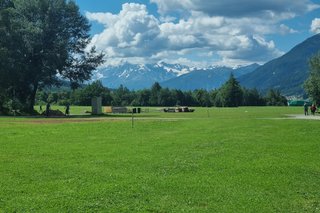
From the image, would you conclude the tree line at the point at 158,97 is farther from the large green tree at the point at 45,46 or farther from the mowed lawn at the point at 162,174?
the mowed lawn at the point at 162,174


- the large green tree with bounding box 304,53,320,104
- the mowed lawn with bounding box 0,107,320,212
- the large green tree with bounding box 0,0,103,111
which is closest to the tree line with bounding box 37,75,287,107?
the large green tree with bounding box 304,53,320,104

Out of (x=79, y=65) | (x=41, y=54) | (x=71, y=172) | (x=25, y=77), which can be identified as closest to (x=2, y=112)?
(x=25, y=77)

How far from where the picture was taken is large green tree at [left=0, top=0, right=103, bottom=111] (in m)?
58.5

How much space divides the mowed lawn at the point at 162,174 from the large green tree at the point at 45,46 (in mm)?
36630

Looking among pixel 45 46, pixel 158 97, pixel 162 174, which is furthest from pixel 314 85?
pixel 158 97

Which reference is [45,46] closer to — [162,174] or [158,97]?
[162,174]

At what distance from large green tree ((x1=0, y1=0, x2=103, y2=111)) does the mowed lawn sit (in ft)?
120

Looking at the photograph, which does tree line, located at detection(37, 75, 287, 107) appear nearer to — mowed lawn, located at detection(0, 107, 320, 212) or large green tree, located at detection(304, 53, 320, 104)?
large green tree, located at detection(304, 53, 320, 104)

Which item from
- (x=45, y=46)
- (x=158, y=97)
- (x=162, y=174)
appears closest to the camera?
(x=162, y=174)

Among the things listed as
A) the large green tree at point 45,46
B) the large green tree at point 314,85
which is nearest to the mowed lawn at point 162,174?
the large green tree at point 45,46


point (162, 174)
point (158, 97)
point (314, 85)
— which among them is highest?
point (158, 97)

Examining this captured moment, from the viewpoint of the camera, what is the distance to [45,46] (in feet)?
201

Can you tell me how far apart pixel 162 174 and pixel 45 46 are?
168ft

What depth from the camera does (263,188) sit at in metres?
12.2
